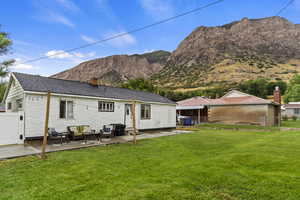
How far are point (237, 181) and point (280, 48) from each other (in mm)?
114314

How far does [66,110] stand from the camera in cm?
1044

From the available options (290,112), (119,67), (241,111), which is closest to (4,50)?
(241,111)

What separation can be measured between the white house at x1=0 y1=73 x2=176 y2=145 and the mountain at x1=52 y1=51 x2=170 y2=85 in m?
86.9

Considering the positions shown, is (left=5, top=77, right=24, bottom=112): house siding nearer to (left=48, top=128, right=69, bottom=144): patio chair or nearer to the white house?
the white house

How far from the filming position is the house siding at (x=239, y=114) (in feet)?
67.4

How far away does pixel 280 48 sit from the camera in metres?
92.2

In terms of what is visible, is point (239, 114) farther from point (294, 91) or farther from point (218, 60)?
point (218, 60)

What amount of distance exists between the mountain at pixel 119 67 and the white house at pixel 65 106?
86876mm

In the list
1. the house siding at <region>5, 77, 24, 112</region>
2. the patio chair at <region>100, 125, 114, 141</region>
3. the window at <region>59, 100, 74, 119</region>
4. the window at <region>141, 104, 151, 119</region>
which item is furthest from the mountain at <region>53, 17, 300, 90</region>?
the house siding at <region>5, 77, 24, 112</region>

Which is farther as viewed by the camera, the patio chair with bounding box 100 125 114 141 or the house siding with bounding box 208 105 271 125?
the house siding with bounding box 208 105 271 125

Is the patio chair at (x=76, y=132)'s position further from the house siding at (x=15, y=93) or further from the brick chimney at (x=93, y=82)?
the brick chimney at (x=93, y=82)

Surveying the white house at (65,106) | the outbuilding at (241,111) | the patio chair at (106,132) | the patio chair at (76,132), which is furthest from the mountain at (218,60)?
the patio chair at (76,132)

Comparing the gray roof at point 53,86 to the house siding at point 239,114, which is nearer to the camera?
the gray roof at point 53,86

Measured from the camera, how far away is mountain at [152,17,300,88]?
67938mm
